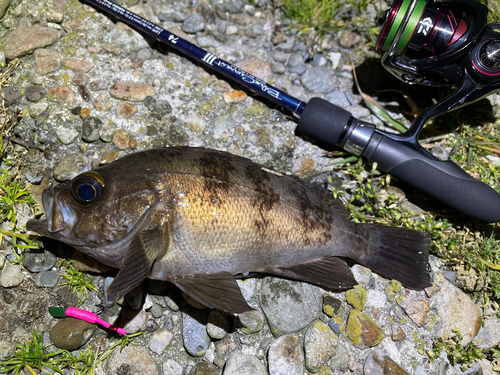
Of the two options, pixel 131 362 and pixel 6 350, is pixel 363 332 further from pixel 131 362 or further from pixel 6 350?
pixel 6 350

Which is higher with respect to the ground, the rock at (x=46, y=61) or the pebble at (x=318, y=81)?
the pebble at (x=318, y=81)

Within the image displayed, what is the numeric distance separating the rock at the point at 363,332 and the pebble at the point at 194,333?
118 centimetres

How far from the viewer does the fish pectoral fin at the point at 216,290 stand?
2566 mm

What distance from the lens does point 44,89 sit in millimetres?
3406

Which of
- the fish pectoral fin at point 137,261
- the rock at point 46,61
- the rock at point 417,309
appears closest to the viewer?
the fish pectoral fin at point 137,261

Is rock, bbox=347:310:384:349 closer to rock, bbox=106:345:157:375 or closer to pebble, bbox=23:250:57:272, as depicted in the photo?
rock, bbox=106:345:157:375

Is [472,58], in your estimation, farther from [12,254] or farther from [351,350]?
[12,254]

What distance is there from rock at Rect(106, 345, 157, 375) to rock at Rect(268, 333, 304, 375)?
0.92 meters

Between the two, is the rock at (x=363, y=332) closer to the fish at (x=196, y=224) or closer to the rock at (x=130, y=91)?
the fish at (x=196, y=224)

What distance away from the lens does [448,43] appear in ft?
9.76

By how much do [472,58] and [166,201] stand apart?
2.67m

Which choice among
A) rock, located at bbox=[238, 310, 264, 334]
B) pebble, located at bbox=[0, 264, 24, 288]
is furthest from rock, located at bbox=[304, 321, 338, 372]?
pebble, located at bbox=[0, 264, 24, 288]

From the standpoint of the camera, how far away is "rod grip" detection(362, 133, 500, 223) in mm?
3006

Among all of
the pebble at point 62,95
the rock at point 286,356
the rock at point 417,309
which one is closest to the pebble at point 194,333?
the rock at point 286,356
